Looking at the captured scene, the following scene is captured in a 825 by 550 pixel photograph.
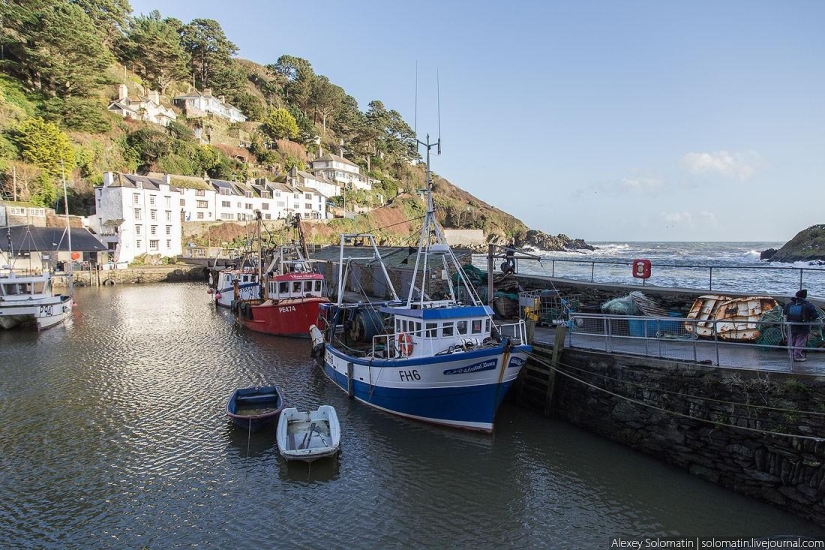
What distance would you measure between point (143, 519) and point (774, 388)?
47.9 feet

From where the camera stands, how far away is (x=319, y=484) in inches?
495

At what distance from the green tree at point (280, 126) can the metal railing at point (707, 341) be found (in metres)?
101

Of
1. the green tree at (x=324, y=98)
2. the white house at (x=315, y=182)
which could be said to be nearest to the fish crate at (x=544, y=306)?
the white house at (x=315, y=182)

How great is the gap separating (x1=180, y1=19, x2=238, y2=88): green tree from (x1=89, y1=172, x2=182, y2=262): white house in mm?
56803

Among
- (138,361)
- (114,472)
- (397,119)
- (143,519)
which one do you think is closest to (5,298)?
(138,361)

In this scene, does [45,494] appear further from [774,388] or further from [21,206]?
[21,206]

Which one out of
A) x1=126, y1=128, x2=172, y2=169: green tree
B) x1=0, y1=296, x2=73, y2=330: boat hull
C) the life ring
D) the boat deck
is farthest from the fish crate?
x1=126, y1=128, x2=172, y2=169: green tree

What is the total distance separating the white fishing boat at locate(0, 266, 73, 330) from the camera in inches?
1226

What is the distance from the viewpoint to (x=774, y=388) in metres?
11.0

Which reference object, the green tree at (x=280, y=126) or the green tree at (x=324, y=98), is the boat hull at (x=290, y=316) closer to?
the green tree at (x=280, y=126)

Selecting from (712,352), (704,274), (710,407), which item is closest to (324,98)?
(704,274)

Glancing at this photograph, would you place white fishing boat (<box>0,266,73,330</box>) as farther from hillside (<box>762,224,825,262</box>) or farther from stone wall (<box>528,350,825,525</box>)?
hillside (<box>762,224,825,262</box>)

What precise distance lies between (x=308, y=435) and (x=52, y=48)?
87743 millimetres

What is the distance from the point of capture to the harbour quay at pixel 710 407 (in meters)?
10.3
